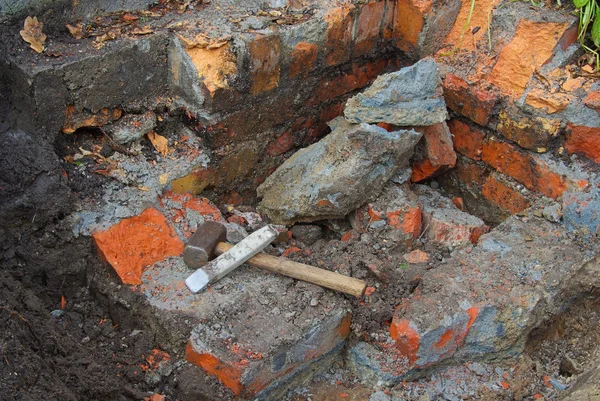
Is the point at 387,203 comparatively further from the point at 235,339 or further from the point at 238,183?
the point at 235,339

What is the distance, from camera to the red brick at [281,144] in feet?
12.5

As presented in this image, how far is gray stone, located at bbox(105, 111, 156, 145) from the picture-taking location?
3.27 m

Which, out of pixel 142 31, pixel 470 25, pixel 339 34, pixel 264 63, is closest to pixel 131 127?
pixel 142 31

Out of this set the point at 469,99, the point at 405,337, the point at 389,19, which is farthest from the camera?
the point at 389,19

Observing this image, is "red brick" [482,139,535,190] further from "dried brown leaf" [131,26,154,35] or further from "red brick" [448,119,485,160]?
"dried brown leaf" [131,26,154,35]

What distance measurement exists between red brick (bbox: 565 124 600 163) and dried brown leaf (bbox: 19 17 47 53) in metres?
2.76

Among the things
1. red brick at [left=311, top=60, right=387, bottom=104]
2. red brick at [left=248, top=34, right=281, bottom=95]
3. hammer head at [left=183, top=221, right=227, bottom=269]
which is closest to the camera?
hammer head at [left=183, top=221, right=227, bottom=269]

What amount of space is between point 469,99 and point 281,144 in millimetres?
1160

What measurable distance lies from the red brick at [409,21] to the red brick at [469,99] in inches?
15.2

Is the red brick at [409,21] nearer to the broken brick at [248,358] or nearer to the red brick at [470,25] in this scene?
the red brick at [470,25]

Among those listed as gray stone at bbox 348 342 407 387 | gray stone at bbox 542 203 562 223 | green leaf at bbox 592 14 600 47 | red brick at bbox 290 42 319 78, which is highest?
green leaf at bbox 592 14 600 47

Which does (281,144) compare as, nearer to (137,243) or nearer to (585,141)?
(137,243)

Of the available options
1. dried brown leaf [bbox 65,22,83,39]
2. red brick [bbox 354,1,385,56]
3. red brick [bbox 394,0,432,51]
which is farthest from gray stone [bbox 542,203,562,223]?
dried brown leaf [bbox 65,22,83,39]

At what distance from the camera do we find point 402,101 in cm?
343
